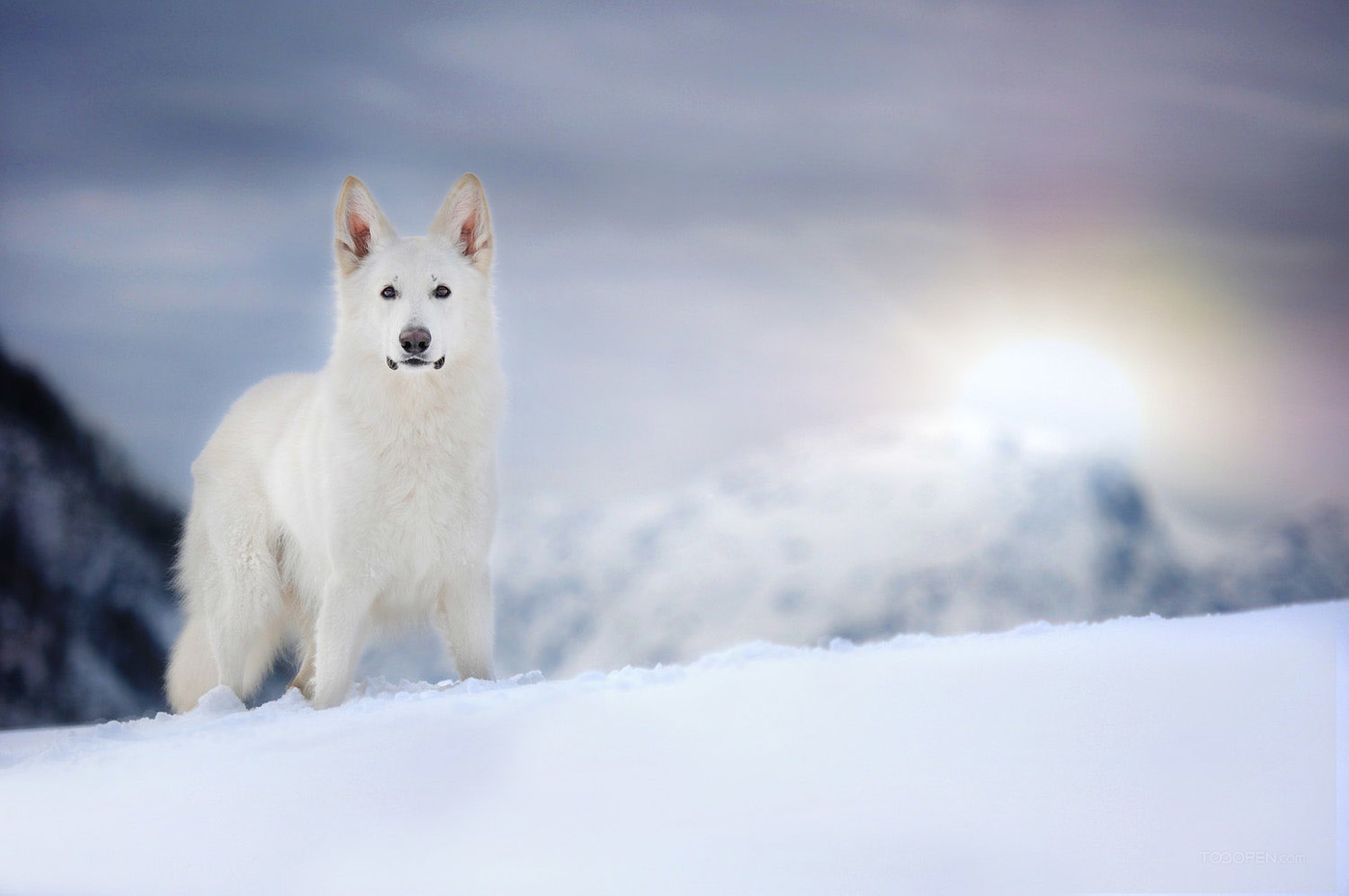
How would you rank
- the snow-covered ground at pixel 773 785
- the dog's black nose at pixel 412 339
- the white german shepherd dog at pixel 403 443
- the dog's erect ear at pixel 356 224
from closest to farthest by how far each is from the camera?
the snow-covered ground at pixel 773 785 < the dog's black nose at pixel 412 339 < the white german shepherd dog at pixel 403 443 < the dog's erect ear at pixel 356 224

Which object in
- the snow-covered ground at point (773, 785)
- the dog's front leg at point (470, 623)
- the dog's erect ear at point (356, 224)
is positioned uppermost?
the dog's erect ear at point (356, 224)

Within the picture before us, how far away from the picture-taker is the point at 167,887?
266cm

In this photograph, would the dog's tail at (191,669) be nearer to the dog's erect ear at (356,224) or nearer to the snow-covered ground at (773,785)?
the snow-covered ground at (773,785)

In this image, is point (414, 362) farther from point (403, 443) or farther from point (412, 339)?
point (403, 443)

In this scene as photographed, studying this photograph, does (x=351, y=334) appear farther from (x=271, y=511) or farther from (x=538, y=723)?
(x=538, y=723)

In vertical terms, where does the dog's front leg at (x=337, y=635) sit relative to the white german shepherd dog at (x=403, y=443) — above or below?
below

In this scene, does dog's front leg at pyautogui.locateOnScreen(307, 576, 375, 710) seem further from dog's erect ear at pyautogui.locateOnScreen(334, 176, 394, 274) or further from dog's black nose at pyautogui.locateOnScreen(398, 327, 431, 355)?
dog's erect ear at pyautogui.locateOnScreen(334, 176, 394, 274)

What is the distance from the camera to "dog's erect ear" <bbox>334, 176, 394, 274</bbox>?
15.1 feet

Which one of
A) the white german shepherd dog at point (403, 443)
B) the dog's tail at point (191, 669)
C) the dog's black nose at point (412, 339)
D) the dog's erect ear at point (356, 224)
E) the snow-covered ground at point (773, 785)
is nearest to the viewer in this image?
the snow-covered ground at point (773, 785)

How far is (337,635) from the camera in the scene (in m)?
4.51

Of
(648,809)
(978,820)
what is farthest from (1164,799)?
(648,809)

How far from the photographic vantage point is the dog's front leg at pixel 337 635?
450 centimetres

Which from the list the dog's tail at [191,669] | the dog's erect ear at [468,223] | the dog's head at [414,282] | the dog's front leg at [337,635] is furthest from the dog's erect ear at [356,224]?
the dog's tail at [191,669]

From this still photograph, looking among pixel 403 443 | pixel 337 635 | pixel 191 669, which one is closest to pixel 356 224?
pixel 403 443
